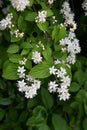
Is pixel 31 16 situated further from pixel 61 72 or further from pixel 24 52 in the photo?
pixel 61 72

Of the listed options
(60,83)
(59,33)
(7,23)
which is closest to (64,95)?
(60,83)

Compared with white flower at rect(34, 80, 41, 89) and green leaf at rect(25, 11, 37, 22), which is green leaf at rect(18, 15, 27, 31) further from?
white flower at rect(34, 80, 41, 89)

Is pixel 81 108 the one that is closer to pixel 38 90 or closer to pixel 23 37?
pixel 38 90

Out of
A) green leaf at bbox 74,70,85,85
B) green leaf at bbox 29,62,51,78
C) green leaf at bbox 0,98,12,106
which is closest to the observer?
green leaf at bbox 29,62,51,78

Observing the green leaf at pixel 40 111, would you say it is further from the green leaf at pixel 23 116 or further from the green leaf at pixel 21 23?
the green leaf at pixel 21 23

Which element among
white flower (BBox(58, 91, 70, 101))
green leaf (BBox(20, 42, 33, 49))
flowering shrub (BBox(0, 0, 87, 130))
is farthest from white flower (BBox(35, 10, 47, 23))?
white flower (BBox(58, 91, 70, 101))

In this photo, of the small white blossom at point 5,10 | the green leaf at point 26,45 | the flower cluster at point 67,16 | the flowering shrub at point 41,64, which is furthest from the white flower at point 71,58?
the small white blossom at point 5,10
